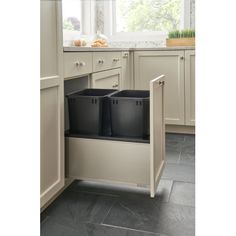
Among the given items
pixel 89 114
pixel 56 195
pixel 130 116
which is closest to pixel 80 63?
pixel 89 114

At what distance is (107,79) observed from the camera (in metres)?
2.50

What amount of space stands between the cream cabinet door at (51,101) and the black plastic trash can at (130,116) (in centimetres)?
28

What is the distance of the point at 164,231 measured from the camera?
1.39 metres

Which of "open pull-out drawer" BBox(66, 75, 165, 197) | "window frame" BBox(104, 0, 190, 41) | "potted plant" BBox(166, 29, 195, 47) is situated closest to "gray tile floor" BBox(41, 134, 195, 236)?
"open pull-out drawer" BBox(66, 75, 165, 197)

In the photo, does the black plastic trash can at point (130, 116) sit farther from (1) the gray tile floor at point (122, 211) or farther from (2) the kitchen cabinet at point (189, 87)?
(2) the kitchen cabinet at point (189, 87)

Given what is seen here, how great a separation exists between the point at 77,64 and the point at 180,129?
1.73 meters

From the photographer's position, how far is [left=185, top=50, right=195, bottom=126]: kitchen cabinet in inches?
121

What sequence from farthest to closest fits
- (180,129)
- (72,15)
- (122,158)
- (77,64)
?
(72,15) < (180,129) < (77,64) < (122,158)

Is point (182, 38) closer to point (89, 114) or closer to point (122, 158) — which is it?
point (89, 114)

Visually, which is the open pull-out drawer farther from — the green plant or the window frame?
the window frame

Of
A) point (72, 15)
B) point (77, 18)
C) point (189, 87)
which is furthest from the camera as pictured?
point (77, 18)

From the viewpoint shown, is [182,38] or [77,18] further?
[77,18]
